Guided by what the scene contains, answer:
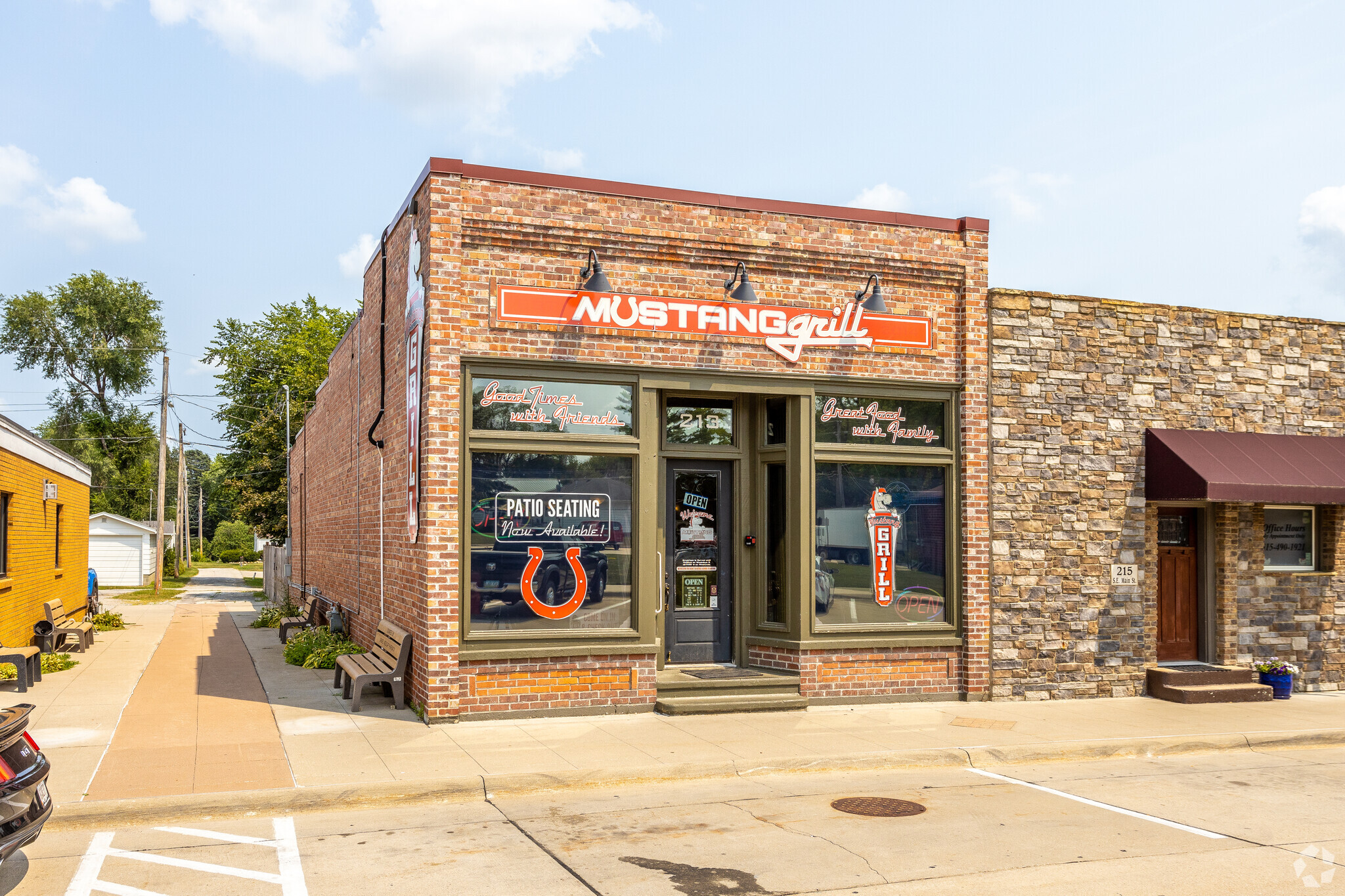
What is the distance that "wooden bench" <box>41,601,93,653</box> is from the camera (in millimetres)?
17094

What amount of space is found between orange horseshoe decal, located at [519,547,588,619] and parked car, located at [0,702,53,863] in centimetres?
537

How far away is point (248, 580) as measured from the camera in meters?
49.8

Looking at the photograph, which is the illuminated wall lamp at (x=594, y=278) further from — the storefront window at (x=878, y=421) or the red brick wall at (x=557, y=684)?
the red brick wall at (x=557, y=684)

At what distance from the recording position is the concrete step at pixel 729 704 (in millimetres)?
11250

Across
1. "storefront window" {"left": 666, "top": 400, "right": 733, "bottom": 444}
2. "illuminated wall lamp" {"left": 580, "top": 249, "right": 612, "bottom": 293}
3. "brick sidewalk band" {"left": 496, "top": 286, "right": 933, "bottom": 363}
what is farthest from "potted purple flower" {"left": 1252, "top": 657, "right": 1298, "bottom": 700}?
"illuminated wall lamp" {"left": 580, "top": 249, "right": 612, "bottom": 293}

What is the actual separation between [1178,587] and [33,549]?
700 inches

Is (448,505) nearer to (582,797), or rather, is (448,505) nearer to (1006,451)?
(582,797)

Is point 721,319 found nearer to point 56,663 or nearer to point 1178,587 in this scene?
point 1178,587

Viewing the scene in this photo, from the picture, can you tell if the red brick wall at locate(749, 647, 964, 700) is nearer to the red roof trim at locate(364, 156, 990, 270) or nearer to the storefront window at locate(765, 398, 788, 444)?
the storefront window at locate(765, 398, 788, 444)

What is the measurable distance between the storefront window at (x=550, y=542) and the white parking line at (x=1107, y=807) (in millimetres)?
4061

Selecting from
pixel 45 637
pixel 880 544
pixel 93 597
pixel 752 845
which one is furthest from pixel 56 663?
pixel 752 845

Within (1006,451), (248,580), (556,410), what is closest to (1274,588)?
(1006,451)

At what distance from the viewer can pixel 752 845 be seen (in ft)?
22.8

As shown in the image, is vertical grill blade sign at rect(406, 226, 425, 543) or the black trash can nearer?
vertical grill blade sign at rect(406, 226, 425, 543)
